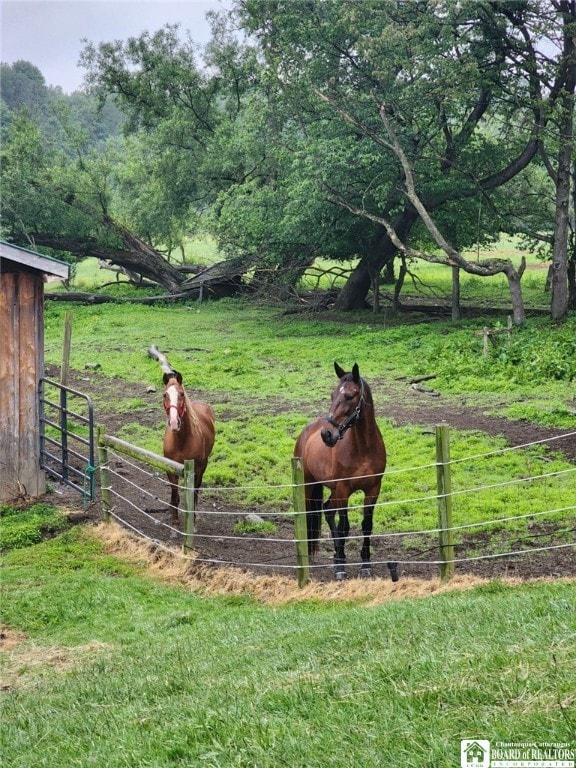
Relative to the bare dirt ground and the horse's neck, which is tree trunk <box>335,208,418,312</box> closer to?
the bare dirt ground

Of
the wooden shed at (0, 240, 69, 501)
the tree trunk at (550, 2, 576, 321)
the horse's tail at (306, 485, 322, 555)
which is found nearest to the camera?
the horse's tail at (306, 485, 322, 555)

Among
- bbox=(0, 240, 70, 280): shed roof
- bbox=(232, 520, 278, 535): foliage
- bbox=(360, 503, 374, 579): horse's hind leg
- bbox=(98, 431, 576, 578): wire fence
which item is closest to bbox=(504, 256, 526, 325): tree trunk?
bbox=(98, 431, 576, 578): wire fence

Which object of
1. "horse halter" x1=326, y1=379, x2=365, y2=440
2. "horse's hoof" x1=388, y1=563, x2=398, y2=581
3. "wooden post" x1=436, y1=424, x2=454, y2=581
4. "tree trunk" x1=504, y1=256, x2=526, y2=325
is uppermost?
"tree trunk" x1=504, y1=256, x2=526, y2=325

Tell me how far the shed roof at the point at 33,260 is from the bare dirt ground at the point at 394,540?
309cm

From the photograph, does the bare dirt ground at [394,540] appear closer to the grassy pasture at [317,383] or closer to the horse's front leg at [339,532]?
the horse's front leg at [339,532]

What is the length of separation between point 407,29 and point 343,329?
8370 millimetres

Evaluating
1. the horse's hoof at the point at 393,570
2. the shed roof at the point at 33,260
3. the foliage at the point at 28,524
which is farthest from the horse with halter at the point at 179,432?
the horse's hoof at the point at 393,570

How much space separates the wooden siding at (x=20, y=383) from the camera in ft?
41.4

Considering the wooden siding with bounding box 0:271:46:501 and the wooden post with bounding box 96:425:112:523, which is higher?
the wooden siding with bounding box 0:271:46:501

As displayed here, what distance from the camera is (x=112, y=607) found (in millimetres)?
8828

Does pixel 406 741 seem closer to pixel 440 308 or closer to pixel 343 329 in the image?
pixel 343 329

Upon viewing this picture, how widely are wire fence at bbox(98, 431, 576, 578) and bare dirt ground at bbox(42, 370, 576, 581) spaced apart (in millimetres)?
13

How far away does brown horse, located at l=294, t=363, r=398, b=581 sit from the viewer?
9664 mm

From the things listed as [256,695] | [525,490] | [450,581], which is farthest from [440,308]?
[256,695]
